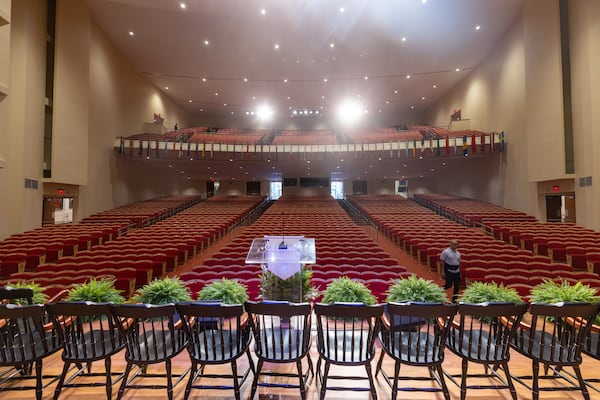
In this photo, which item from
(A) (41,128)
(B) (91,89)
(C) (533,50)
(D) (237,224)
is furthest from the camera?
(D) (237,224)

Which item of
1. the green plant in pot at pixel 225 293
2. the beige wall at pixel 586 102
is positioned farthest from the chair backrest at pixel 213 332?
the beige wall at pixel 586 102

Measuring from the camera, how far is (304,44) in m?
13.0

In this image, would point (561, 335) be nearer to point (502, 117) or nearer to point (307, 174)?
point (502, 117)

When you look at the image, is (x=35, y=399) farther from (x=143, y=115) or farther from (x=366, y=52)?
(x=143, y=115)

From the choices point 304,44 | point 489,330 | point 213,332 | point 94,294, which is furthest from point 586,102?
point 94,294

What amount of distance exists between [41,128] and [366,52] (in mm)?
12908

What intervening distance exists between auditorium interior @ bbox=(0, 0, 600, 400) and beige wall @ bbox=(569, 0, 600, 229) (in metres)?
0.06

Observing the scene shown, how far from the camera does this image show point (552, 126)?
378 inches

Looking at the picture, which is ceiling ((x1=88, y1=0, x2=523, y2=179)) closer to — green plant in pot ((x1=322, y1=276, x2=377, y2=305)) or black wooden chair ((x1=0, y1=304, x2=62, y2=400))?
green plant in pot ((x1=322, y1=276, x2=377, y2=305))

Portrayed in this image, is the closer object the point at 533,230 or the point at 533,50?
the point at 533,230

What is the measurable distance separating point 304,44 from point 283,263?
504 inches

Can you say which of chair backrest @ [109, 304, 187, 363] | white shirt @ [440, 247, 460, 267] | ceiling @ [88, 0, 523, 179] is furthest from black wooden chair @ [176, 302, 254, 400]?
ceiling @ [88, 0, 523, 179]

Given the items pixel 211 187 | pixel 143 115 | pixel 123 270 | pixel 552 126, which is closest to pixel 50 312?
pixel 123 270

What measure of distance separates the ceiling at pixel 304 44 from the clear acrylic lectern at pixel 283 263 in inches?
418
